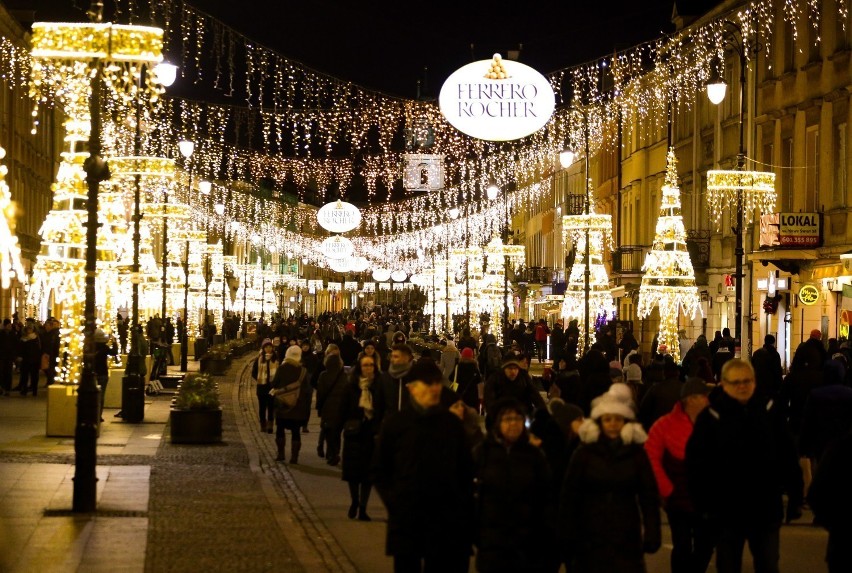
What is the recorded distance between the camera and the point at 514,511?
908 centimetres

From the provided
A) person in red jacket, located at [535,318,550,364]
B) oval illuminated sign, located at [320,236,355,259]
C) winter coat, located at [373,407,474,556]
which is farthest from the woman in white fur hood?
oval illuminated sign, located at [320,236,355,259]

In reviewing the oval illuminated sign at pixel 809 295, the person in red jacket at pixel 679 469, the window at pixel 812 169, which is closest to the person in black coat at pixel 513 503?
the person in red jacket at pixel 679 469

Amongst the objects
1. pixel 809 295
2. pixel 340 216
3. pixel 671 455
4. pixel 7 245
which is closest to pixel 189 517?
pixel 671 455

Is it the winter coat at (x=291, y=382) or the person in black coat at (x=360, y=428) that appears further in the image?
the winter coat at (x=291, y=382)

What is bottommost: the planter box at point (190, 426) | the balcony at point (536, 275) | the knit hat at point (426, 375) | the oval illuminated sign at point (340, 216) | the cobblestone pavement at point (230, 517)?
the cobblestone pavement at point (230, 517)

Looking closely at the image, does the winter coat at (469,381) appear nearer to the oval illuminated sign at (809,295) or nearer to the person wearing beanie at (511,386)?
the person wearing beanie at (511,386)

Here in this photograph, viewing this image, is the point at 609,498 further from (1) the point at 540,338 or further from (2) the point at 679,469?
(1) the point at 540,338

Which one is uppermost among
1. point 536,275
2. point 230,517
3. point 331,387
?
point 536,275

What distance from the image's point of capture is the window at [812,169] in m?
Result: 38.9

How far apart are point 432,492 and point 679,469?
2.78 metres

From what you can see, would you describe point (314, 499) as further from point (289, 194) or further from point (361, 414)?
point (289, 194)

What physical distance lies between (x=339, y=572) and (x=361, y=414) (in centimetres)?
458

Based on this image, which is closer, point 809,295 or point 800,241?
point 809,295

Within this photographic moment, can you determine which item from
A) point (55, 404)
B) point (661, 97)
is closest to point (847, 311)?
point (55, 404)
